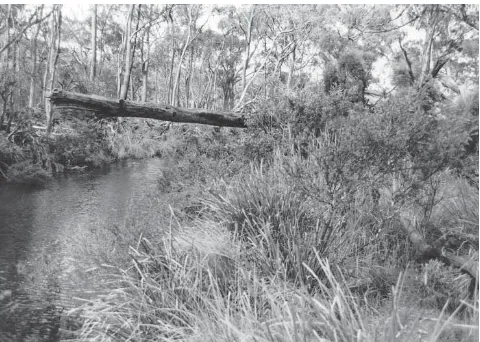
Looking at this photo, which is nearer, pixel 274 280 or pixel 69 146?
pixel 274 280

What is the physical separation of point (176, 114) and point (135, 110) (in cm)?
79

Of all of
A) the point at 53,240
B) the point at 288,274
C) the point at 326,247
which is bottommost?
the point at 53,240

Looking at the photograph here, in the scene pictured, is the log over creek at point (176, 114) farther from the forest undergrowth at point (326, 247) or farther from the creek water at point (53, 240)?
the creek water at point (53, 240)

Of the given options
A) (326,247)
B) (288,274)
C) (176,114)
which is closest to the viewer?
(288,274)

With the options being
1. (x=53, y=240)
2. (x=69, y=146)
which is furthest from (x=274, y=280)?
(x=69, y=146)

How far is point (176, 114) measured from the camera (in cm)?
735

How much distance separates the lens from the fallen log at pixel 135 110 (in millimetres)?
5992

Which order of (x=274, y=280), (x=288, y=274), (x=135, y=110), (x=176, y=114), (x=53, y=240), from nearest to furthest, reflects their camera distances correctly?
(x=274, y=280) → (x=288, y=274) → (x=135, y=110) → (x=176, y=114) → (x=53, y=240)

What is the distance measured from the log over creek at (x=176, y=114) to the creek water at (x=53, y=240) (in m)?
1.62

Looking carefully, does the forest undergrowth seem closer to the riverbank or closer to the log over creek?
the log over creek

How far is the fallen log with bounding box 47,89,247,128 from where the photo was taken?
19.7 ft

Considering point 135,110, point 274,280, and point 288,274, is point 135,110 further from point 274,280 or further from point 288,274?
point 274,280

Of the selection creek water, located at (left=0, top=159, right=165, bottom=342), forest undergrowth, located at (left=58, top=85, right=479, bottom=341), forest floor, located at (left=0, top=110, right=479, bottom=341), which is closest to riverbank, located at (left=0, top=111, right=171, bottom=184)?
creek water, located at (left=0, top=159, right=165, bottom=342)

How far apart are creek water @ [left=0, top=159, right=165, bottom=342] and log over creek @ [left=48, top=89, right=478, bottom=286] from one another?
1615 millimetres
